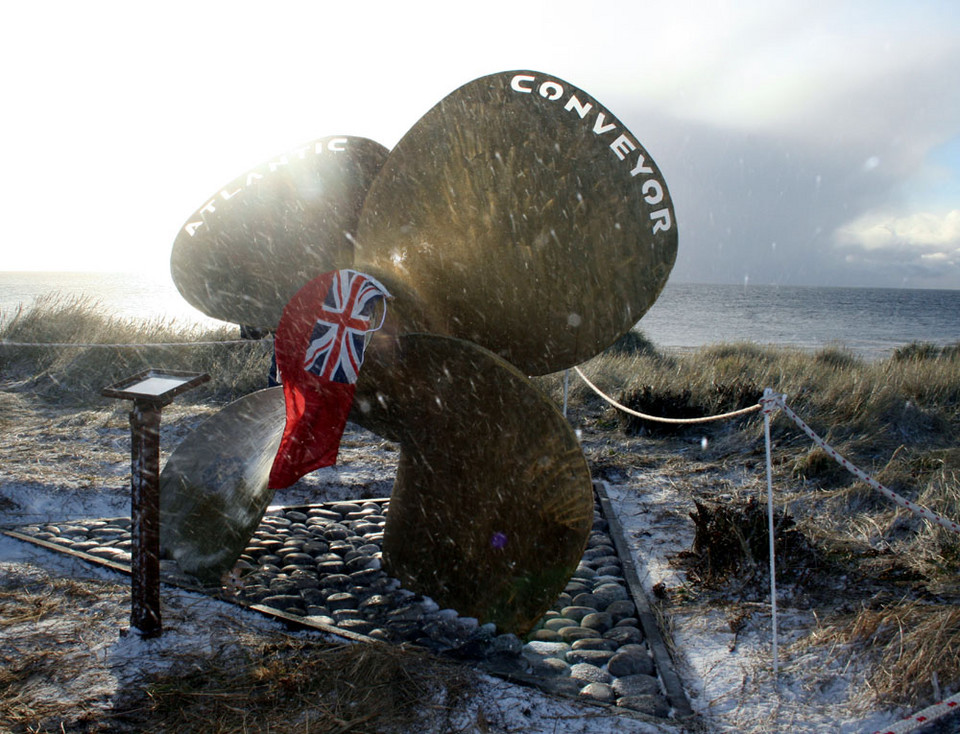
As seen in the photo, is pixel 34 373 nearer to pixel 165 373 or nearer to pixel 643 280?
pixel 165 373

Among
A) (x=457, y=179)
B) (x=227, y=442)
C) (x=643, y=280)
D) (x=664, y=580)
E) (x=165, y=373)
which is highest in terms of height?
(x=457, y=179)

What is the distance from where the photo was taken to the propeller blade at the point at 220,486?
4.27 metres

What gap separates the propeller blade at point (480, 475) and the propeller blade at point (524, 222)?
0.49 meters

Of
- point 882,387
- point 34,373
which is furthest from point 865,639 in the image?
point 34,373

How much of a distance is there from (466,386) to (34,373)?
9.20 metres

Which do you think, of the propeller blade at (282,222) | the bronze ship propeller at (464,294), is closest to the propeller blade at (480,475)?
the bronze ship propeller at (464,294)

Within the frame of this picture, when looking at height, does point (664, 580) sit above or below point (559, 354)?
below

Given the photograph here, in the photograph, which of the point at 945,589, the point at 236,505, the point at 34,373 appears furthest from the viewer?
the point at 34,373

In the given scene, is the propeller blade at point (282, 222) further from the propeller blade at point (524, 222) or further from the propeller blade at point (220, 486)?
the propeller blade at point (220, 486)

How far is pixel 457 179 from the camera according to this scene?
3799 mm

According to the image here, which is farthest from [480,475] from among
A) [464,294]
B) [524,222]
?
[524,222]

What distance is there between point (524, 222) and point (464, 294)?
1.60ft

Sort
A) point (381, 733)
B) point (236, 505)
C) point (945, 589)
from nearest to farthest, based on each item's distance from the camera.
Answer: point (381, 733) < point (945, 589) < point (236, 505)

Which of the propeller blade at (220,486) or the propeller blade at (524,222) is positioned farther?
the propeller blade at (220,486)
